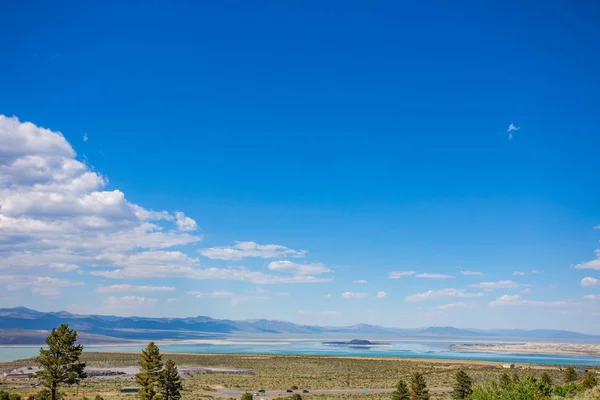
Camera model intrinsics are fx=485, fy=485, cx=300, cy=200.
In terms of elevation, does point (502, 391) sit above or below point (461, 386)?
above

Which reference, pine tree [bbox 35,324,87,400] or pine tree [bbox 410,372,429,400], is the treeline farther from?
pine tree [bbox 35,324,87,400]

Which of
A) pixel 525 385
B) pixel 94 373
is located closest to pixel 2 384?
pixel 94 373

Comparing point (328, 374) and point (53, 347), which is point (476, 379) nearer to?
point (328, 374)

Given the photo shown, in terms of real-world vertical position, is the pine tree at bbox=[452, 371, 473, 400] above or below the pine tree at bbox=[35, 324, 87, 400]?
below

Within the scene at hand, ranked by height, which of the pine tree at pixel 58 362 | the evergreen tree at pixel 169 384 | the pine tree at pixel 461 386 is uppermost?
the pine tree at pixel 58 362

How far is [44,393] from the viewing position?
4788 centimetres

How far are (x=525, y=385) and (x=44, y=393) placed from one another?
51.3 m

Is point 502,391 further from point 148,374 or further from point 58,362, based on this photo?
point 58,362

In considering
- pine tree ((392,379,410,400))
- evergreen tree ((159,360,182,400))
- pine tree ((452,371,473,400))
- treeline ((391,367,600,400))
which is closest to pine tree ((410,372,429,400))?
treeline ((391,367,600,400))

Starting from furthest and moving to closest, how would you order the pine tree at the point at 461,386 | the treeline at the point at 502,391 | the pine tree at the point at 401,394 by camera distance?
the pine tree at the point at 461,386, the pine tree at the point at 401,394, the treeline at the point at 502,391

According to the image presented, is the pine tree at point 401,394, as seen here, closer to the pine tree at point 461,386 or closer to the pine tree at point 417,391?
the pine tree at point 417,391

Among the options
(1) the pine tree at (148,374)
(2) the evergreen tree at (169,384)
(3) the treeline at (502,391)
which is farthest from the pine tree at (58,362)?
(3) the treeline at (502,391)

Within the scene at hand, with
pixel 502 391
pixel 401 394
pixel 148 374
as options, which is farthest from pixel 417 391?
pixel 148 374

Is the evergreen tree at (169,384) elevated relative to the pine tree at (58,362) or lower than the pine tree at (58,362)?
lower
